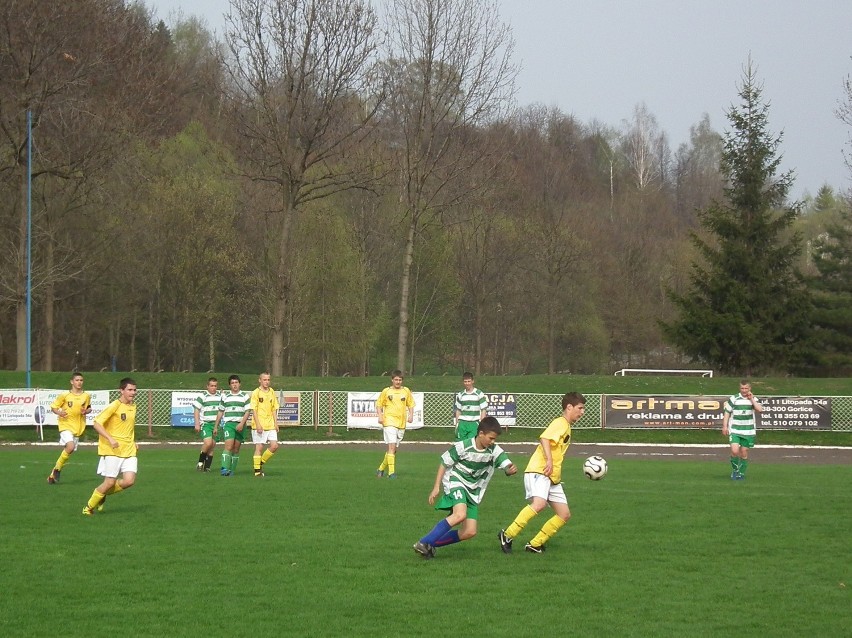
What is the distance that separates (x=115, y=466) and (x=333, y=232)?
137ft

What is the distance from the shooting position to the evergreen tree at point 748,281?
46.9 meters

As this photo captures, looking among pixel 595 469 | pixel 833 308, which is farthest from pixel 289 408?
pixel 833 308

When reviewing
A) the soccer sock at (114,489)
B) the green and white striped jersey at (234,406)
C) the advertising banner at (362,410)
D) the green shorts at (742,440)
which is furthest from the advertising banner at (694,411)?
the soccer sock at (114,489)

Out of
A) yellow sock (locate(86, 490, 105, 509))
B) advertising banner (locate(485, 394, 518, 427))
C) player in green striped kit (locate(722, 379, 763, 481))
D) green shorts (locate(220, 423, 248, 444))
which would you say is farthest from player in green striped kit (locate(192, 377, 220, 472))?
advertising banner (locate(485, 394, 518, 427))

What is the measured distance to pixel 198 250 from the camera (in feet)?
170

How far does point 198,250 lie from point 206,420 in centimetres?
3019

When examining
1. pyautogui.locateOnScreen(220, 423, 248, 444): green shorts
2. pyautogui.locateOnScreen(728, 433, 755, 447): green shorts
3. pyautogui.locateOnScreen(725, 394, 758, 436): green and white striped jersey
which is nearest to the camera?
pyautogui.locateOnScreen(728, 433, 755, 447): green shorts

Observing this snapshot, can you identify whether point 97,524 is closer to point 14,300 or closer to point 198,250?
point 14,300

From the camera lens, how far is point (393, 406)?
20828mm

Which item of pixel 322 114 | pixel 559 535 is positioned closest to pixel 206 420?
pixel 559 535

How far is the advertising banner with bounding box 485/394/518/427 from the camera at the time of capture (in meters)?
36.1

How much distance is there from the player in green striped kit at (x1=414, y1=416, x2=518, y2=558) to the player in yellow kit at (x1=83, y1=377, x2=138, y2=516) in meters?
5.23

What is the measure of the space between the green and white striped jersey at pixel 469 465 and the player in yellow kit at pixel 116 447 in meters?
5.31

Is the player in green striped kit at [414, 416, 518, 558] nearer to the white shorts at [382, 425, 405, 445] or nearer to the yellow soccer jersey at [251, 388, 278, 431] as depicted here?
the white shorts at [382, 425, 405, 445]
